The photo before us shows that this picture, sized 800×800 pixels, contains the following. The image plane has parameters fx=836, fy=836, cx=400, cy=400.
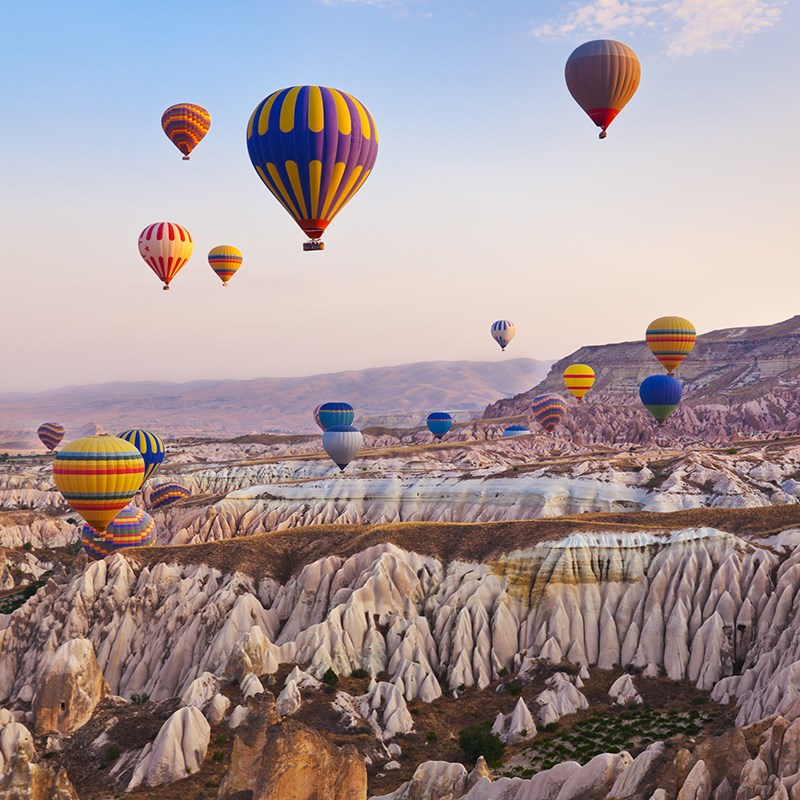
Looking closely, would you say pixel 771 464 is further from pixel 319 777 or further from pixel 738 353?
pixel 738 353

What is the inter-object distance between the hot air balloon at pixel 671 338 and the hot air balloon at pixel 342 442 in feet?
125

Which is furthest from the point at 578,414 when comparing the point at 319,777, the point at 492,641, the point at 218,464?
the point at 319,777

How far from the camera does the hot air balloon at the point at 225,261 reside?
103 meters

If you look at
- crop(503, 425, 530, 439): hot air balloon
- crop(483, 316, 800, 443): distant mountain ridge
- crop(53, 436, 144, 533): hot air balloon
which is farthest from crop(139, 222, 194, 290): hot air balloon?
crop(483, 316, 800, 443): distant mountain ridge

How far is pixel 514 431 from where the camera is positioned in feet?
510

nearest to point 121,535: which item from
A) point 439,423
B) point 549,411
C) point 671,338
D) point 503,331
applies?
point 671,338

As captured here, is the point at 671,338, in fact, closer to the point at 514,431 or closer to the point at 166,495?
the point at 514,431

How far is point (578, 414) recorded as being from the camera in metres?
170

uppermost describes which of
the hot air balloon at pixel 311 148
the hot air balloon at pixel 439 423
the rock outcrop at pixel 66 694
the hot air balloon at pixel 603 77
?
the hot air balloon at pixel 603 77

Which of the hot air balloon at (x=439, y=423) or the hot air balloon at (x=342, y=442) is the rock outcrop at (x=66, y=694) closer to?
the hot air balloon at (x=342, y=442)

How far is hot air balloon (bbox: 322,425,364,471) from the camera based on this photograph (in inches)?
4090

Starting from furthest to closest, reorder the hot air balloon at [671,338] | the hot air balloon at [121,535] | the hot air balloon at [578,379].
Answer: the hot air balloon at [578,379] → the hot air balloon at [671,338] → the hot air balloon at [121,535]

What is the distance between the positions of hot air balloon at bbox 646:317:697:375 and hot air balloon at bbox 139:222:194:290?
56.0 metres

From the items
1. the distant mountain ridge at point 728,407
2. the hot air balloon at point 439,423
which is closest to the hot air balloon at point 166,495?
the hot air balloon at point 439,423
